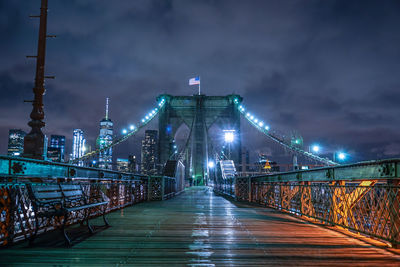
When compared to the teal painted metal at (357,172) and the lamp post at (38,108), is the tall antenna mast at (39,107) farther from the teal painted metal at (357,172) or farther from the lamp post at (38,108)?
the teal painted metal at (357,172)

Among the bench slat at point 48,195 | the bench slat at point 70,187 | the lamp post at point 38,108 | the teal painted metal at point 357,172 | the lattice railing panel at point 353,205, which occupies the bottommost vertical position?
the lattice railing panel at point 353,205

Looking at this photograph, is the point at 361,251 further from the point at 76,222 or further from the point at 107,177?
the point at 107,177

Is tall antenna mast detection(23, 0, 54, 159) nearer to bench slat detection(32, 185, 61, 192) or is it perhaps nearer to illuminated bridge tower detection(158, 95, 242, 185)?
bench slat detection(32, 185, 61, 192)

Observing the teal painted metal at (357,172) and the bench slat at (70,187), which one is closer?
the teal painted metal at (357,172)

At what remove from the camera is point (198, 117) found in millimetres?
52750

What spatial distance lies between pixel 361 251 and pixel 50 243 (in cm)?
423

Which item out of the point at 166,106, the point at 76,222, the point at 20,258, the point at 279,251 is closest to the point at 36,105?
the point at 76,222

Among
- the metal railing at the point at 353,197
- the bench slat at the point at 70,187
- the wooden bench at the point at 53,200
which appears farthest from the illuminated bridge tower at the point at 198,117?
the wooden bench at the point at 53,200

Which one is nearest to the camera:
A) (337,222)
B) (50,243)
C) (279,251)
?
(279,251)

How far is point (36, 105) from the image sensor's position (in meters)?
9.14

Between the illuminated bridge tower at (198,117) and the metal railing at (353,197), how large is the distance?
41931 millimetres

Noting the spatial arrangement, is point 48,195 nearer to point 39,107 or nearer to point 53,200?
point 53,200

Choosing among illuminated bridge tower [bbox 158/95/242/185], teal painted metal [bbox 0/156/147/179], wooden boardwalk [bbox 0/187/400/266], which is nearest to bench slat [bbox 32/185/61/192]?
teal painted metal [bbox 0/156/147/179]

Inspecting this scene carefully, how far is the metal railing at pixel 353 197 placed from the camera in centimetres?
415
